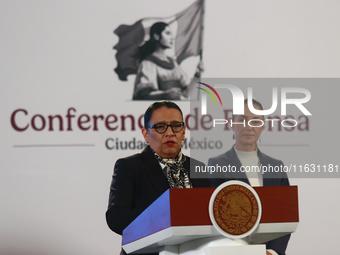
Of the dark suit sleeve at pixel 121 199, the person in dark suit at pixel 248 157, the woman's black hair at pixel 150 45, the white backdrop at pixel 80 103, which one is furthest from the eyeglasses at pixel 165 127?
the woman's black hair at pixel 150 45

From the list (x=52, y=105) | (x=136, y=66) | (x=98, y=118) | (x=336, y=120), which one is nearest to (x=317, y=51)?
(x=336, y=120)

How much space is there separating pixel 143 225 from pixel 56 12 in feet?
8.15

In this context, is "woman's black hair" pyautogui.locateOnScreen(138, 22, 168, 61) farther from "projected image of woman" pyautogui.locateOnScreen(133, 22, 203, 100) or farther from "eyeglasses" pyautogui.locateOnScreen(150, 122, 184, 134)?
"eyeglasses" pyautogui.locateOnScreen(150, 122, 184, 134)

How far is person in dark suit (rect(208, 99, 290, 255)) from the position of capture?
10.5ft

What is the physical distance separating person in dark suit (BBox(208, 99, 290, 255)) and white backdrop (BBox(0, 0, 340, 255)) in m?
0.32

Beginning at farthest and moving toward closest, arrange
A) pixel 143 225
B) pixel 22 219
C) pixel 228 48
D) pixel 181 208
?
1. pixel 228 48
2. pixel 22 219
3. pixel 143 225
4. pixel 181 208

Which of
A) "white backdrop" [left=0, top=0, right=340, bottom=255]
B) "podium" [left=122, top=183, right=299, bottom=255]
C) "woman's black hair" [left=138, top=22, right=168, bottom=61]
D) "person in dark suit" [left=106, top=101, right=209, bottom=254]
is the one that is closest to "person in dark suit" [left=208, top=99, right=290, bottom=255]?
"white backdrop" [left=0, top=0, right=340, bottom=255]

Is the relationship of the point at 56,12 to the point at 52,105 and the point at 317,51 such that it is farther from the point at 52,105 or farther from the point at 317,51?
the point at 317,51

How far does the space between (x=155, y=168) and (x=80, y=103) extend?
170cm

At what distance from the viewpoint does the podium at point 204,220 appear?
4.53 ft

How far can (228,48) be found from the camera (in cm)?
396

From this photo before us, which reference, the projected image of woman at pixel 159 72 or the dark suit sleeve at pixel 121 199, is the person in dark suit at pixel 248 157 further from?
the dark suit sleeve at pixel 121 199

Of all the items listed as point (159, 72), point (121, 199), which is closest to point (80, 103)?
point (159, 72)

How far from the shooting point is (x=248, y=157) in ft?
11.2
